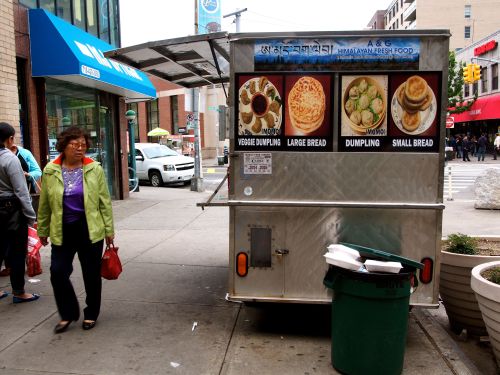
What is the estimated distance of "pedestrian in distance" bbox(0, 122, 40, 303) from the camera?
4.86 m

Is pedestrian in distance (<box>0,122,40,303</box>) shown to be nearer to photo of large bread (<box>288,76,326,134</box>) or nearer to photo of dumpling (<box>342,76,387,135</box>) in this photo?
photo of large bread (<box>288,76,326,134</box>)

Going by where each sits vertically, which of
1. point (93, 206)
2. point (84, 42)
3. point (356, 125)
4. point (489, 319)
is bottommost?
point (489, 319)

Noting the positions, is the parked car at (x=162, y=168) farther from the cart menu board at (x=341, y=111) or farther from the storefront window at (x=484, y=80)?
the storefront window at (x=484, y=80)

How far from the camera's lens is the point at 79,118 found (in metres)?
11.7

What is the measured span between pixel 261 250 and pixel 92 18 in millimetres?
9988

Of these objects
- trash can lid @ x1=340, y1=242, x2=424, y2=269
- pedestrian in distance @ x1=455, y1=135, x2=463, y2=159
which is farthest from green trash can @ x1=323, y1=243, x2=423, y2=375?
pedestrian in distance @ x1=455, y1=135, x2=463, y2=159

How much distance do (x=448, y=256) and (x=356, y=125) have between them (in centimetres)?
156

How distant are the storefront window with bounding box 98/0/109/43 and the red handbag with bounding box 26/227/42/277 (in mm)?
8700

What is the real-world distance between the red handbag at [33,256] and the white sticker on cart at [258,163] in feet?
7.32

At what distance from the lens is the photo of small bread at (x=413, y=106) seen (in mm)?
3939

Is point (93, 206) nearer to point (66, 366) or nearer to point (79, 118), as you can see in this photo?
point (66, 366)

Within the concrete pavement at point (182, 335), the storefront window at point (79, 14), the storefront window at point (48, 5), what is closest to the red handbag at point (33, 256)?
the concrete pavement at point (182, 335)

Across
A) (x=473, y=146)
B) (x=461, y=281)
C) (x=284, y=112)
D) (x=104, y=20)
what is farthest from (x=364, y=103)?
(x=473, y=146)

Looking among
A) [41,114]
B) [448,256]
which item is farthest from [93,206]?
[41,114]
